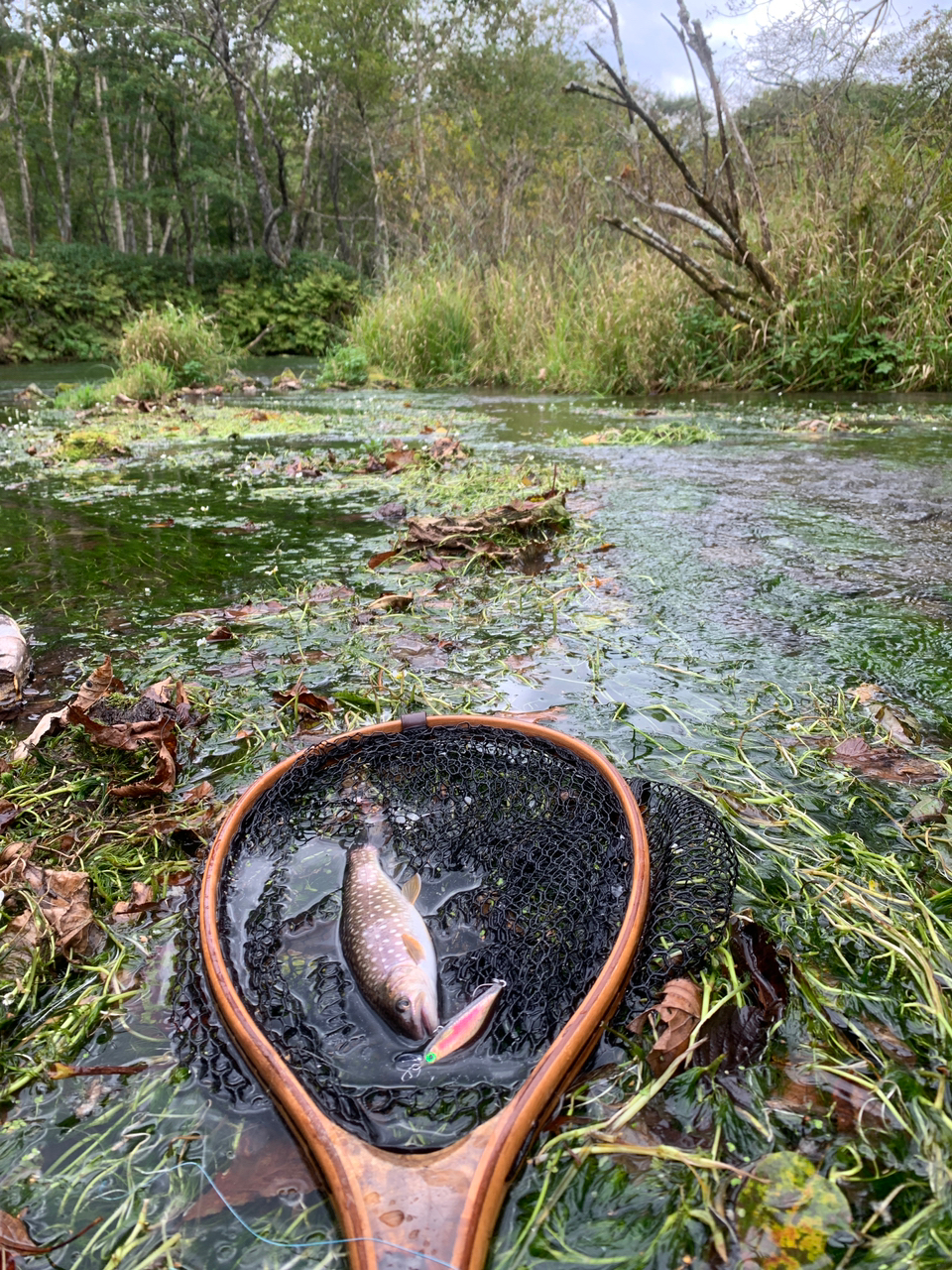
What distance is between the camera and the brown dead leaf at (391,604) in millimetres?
3174

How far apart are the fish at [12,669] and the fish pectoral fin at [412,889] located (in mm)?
1561

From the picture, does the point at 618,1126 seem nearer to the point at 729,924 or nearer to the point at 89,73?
the point at 729,924

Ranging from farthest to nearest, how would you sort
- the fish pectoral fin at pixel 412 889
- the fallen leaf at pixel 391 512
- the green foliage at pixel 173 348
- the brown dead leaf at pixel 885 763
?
the green foliage at pixel 173 348, the fallen leaf at pixel 391 512, the brown dead leaf at pixel 885 763, the fish pectoral fin at pixel 412 889

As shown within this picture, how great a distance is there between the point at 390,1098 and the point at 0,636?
87.7 inches

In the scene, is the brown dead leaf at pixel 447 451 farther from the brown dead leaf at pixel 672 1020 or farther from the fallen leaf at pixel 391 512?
the brown dead leaf at pixel 672 1020

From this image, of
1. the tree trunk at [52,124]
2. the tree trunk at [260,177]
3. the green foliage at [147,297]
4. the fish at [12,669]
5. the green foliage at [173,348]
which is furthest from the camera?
the tree trunk at [52,124]

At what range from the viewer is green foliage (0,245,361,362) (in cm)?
2573

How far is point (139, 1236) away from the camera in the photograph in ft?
3.28

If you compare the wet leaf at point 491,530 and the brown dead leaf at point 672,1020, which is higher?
the wet leaf at point 491,530

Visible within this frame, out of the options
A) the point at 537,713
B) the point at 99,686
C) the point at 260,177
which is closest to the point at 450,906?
the point at 537,713

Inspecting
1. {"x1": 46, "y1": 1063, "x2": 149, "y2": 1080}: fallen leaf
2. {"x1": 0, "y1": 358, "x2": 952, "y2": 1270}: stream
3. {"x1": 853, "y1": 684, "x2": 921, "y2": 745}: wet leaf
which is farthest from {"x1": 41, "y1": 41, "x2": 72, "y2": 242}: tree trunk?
{"x1": 46, "y1": 1063, "x2": 149, "y2": 1080}: fallen leaf

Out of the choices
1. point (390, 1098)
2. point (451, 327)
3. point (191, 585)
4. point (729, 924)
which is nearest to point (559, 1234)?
point (390, 1098)

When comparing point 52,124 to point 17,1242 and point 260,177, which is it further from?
point 17,1242

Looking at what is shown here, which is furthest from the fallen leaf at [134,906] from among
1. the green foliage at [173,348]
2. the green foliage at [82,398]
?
the green foliage at [173,348]
